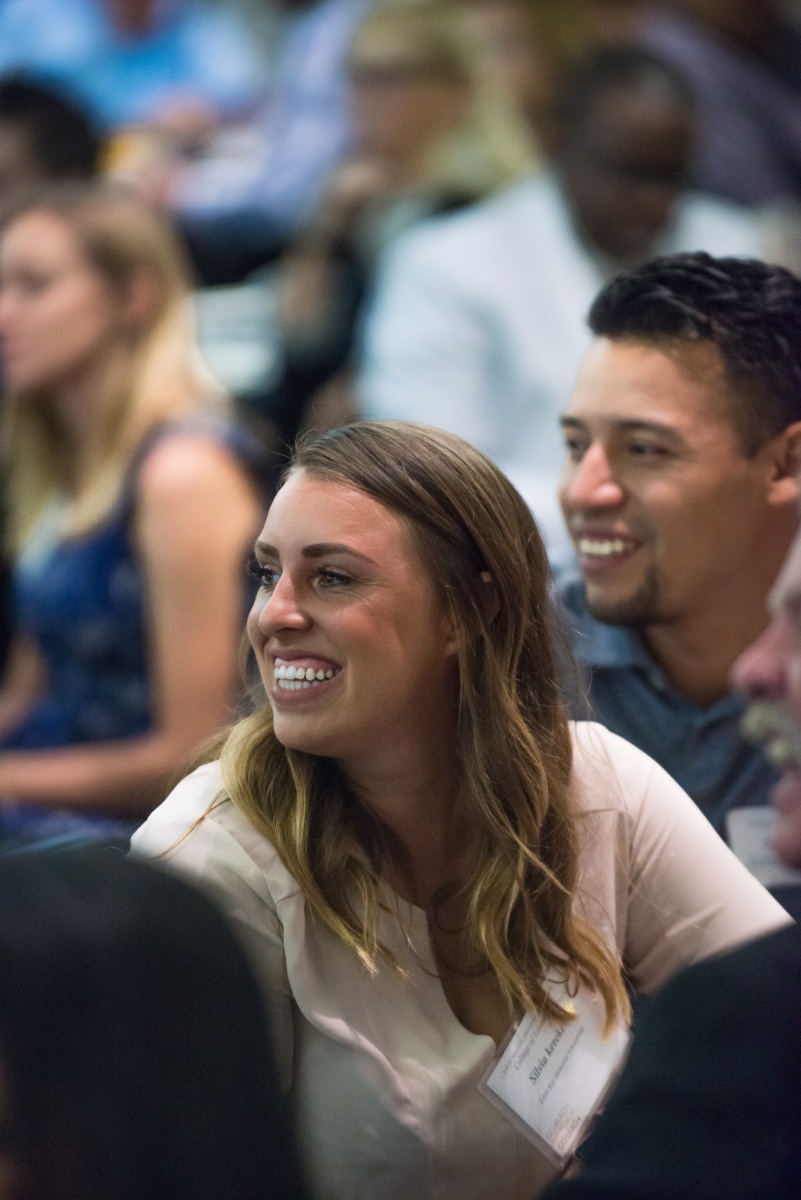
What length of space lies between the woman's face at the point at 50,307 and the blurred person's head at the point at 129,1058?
7.20 feet

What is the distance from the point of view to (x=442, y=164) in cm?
405

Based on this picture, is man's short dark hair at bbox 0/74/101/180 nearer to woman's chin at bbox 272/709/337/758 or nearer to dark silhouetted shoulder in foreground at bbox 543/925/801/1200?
woman's chin at bbox 272/709/337/758

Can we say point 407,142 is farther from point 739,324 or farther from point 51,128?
point 739,324

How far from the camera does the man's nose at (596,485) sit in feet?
6.15

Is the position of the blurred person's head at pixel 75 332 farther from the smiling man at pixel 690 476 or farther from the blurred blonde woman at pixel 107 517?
the smiling man at pixel 690 476

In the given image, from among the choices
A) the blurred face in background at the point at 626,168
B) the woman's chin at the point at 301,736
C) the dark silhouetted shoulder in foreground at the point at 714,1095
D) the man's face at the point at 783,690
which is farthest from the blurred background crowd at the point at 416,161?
the dark silhouetted shoulder in foreground at the point at 714,1095

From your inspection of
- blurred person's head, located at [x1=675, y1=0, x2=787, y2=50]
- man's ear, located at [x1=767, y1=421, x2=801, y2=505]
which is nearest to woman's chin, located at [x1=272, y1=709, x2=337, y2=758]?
man's ear, located at [x1=767, y1=421, x2=801, y2=505]

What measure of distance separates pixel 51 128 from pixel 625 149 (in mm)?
1494

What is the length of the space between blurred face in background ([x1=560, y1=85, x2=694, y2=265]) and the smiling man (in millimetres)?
1534

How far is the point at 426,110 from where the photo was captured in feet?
13.3

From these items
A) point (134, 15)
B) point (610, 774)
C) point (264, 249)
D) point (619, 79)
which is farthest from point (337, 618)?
point (134, 15)

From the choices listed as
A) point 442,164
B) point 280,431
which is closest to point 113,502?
point 280,431

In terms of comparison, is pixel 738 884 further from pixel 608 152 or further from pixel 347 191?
pixel 347 191

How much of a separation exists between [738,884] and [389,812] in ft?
1.20
